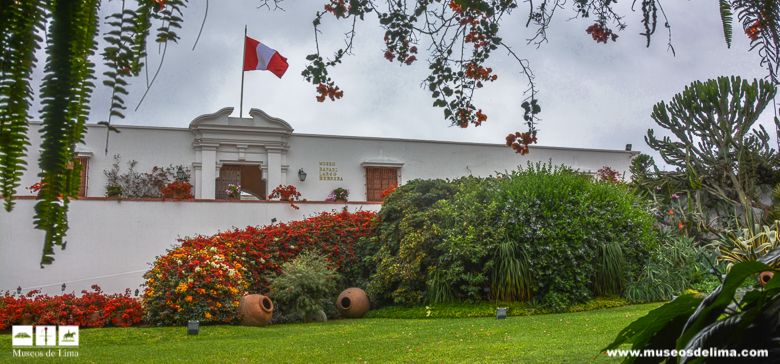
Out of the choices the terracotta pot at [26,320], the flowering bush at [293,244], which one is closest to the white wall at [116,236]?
the flowering bush at [293,244]

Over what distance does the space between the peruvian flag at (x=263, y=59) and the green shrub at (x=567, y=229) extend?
761cm

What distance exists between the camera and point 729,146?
1323 centimetres

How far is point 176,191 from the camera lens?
1235 centimetres

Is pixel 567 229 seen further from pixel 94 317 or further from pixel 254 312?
pixel 94 317

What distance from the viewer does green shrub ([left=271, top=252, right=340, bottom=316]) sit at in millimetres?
8812

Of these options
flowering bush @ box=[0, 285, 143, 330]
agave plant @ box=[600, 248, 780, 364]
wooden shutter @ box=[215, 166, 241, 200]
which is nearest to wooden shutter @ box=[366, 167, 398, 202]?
wooden shutter @ box=[215, 166, 241, 200]

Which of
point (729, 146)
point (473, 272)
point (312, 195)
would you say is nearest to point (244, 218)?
point (312, 195)

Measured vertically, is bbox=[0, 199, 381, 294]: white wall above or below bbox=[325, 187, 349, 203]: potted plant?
below

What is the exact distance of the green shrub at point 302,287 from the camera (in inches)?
347

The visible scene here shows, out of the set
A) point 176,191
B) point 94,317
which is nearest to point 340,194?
point 176,191

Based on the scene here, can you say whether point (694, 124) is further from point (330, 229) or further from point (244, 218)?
point (244, 218)

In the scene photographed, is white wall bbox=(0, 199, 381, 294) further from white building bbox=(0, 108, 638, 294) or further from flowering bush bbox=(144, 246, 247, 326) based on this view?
flowering bush bbox=(144, 246, 247, 326)

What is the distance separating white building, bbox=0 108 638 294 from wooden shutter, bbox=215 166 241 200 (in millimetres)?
30

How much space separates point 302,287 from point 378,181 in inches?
270
